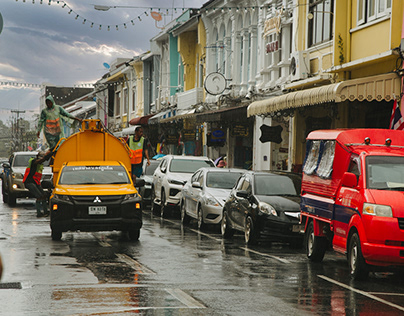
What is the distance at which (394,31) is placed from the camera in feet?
59.7

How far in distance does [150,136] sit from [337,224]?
3609cm

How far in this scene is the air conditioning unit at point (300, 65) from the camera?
2436 cm

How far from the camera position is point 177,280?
421 inches

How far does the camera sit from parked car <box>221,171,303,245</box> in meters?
15.9

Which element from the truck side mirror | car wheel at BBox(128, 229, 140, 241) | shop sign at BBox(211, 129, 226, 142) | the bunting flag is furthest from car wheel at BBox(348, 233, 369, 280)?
shop sign at BBox(211, 129, 226, 142)

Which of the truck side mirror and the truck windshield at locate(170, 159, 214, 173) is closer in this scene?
the truck side mirror

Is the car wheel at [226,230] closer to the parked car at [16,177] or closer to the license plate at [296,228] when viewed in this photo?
the license plate at [296,228]

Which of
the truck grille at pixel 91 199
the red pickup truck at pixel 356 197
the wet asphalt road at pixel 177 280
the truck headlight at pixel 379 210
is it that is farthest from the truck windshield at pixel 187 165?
the truck headlight at pixel 379 210

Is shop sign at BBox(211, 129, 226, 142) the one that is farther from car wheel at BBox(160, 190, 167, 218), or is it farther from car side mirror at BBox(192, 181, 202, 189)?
car side mirror at BBox(192, 181, 202, 189)

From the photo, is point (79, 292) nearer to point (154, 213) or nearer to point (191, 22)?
point (154, 213)

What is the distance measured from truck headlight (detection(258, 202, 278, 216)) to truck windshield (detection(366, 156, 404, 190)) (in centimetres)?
415

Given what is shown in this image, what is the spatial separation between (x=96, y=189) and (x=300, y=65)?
10535 mm

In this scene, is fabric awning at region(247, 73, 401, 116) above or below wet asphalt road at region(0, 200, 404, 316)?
above

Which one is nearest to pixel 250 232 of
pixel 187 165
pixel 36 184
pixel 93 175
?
pixel 93 175
